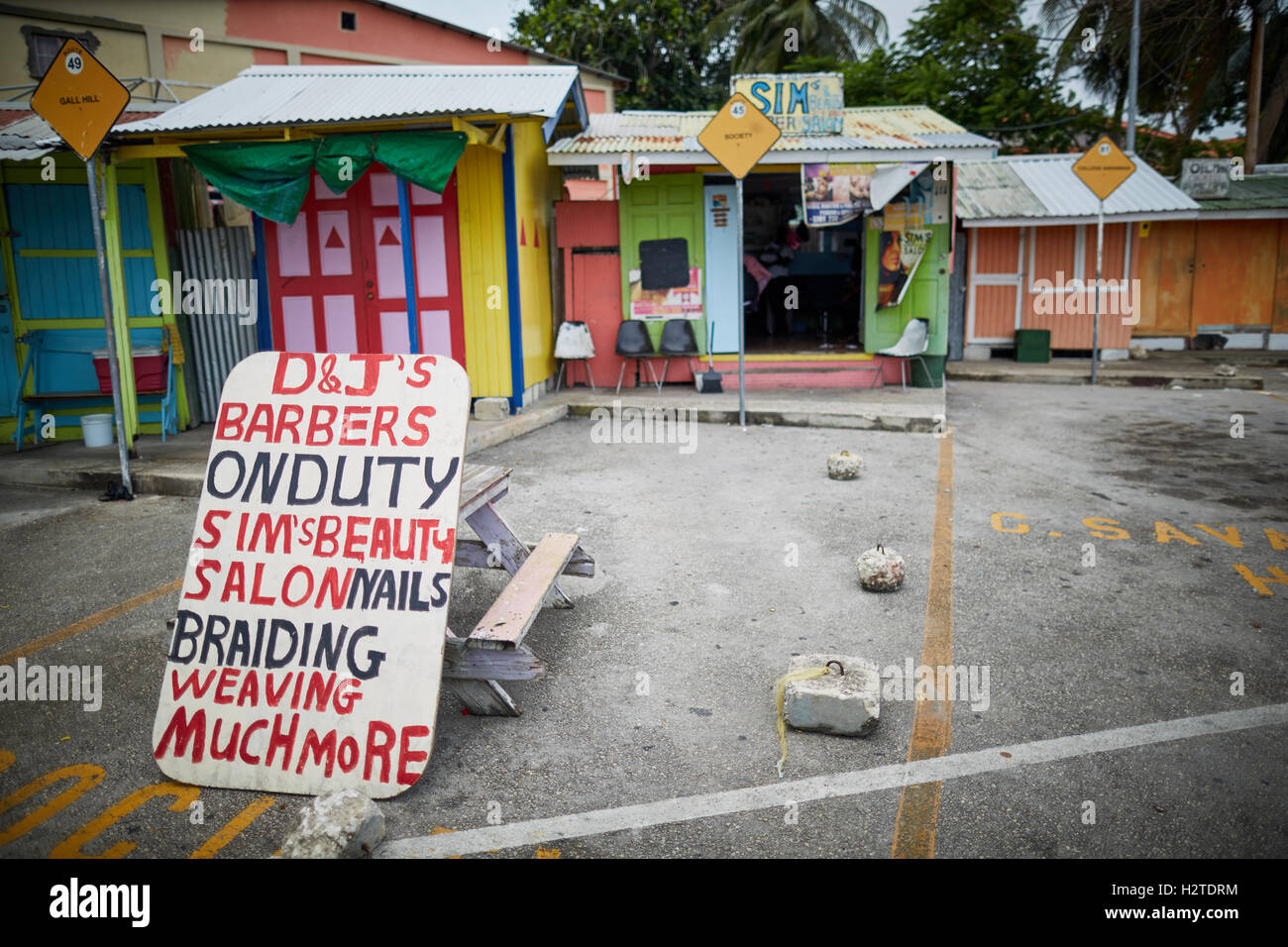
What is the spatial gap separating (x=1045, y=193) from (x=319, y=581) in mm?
15004

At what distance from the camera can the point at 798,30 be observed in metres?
23.6

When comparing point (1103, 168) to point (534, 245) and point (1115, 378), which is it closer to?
point (1115, 378)

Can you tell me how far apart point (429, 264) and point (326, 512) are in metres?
6.54

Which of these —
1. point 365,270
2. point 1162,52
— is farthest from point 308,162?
point 1162,52

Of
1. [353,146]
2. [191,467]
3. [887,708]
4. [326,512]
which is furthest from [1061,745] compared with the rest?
[353,146]

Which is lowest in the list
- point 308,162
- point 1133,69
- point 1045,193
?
point 308,162

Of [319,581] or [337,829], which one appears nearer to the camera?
[337,829]

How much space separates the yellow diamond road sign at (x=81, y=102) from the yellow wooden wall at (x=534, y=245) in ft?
12.6

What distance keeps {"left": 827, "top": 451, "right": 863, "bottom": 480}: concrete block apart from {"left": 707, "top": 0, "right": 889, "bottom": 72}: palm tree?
63.2 feet

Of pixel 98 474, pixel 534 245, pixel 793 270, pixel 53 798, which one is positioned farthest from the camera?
pixel 793 270

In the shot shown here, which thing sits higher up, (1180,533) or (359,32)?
(359,32)

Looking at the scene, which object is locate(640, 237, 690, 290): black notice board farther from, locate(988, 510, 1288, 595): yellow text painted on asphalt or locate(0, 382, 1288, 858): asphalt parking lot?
locate(988, 510, 1288, 595): yellow text painted on asphalt

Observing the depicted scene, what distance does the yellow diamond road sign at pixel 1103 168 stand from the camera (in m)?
11.7

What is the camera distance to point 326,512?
3473 mm
